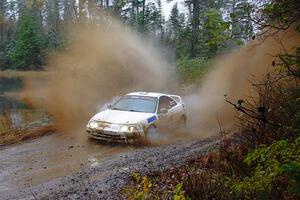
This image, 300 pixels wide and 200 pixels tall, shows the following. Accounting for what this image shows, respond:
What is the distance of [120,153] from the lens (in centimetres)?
1145

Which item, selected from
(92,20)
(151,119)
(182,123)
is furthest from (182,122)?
(92,20)

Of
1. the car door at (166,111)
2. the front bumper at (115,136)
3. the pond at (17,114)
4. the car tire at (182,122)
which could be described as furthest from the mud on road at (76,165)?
the pond at (17,114)

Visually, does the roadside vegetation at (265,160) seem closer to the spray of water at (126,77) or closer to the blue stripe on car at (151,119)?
the blue stripe on car at (151,119)

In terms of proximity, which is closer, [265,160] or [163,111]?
[265,160]

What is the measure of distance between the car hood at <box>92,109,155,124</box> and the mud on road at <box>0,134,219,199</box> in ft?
2.50

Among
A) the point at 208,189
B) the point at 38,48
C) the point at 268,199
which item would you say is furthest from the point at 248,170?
the point at 38,48

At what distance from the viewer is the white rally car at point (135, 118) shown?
40.4 ft

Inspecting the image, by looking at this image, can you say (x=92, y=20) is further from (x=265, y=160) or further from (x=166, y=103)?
(x=265, y=160)

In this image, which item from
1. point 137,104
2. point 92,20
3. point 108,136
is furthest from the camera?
point 92,20

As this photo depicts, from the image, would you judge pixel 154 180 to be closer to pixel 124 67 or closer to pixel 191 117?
pixel 191 117

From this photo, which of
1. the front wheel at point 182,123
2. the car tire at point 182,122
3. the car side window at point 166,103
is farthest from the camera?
the car tire at point 182,122

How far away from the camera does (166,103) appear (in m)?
14.6

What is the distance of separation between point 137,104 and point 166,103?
4.08ft

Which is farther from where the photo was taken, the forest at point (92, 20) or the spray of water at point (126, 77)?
the forest at point (92, 20)
